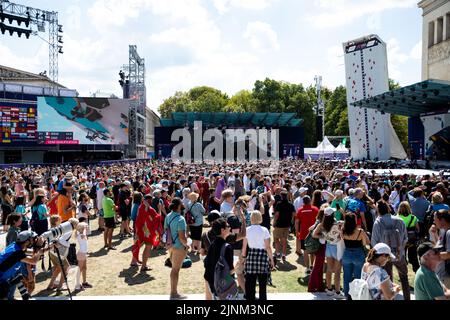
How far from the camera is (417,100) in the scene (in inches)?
1166

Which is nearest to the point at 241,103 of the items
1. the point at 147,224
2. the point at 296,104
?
the point at 296,104

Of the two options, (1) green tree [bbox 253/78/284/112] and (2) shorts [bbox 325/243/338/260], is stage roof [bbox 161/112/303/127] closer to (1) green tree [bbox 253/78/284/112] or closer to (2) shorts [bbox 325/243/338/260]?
(1) green tree [bbox 253/78/284/112]

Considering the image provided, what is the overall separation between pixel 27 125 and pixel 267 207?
35405mm

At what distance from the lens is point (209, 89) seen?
86875 millimetres

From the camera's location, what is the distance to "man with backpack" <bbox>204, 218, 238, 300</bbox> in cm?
425

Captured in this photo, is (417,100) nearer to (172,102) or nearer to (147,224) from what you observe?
(147,224)

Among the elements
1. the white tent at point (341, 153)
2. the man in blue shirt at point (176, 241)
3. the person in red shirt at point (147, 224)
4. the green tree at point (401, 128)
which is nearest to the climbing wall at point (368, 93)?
the white tent at point (341, 153)

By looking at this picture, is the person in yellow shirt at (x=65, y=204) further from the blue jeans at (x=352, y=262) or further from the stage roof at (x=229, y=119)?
the stage roof at (x=229, y=119)

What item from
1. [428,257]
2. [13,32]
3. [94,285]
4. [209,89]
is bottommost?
[94,285]

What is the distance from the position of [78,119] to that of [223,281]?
33851 mm

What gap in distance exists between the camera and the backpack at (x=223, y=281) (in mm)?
4238
